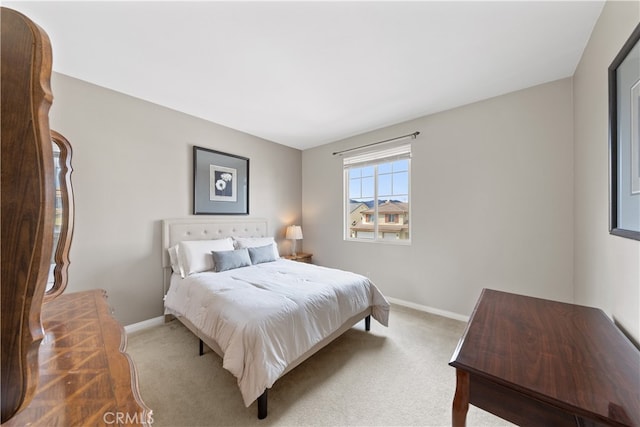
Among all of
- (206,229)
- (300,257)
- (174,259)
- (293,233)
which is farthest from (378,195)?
(174,259)

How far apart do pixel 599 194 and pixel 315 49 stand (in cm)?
212

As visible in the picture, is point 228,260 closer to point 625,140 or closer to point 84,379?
point 84,379

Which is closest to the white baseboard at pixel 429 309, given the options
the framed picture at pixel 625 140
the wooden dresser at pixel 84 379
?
the framed picture at pixel 625 140

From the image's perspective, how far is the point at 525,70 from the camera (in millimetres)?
2088

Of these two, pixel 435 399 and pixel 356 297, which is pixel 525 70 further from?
pixel 435 399

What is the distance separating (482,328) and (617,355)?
401mm

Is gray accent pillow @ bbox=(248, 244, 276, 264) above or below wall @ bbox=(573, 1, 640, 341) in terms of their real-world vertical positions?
below

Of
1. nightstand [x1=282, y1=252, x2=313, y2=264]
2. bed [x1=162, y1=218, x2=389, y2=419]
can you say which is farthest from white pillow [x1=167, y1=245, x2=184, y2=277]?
nightstand [x1=282, y1=252, x2=313, y2=264]

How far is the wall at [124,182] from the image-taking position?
2.23 m

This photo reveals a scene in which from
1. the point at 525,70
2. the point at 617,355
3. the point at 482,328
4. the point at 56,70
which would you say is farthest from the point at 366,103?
the point at 56,70

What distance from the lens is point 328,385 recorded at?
174cm

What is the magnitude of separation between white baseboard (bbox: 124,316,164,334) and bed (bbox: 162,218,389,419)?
0.56ft

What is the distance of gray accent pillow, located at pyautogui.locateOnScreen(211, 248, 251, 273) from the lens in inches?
104

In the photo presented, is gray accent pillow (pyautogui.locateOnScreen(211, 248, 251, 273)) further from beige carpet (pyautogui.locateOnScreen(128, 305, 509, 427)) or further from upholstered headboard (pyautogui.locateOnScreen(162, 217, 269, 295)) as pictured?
beige carpet (pyautogui.locateOnScreen(128, 305, 509, 427))
